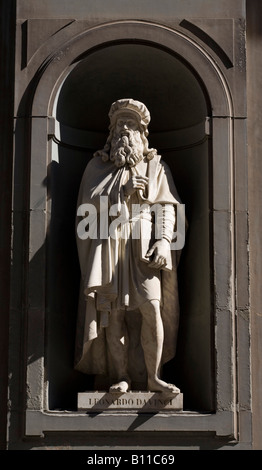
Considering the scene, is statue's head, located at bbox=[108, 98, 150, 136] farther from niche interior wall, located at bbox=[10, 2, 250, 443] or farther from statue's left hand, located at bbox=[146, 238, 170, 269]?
statue's left hand, located at bbox=[146, 238, 170, 269]

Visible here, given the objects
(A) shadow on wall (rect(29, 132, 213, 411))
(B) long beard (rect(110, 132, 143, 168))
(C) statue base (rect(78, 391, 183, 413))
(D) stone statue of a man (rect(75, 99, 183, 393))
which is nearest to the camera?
(C) statue base (rect(78, 391, 183, 413))

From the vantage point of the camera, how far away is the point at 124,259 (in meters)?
16.9

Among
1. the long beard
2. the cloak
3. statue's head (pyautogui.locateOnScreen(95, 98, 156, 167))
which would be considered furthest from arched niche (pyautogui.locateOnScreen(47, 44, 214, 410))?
the long beard

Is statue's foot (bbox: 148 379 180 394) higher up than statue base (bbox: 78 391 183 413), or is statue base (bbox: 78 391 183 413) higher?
statue's foot (bbox: 148 379 180 394)

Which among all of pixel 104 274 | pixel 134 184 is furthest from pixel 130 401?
pixel 134 184

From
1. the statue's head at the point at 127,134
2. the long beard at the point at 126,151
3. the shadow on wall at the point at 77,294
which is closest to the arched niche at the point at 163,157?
the shadow on wall at the point at 77,294

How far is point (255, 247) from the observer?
680 inches

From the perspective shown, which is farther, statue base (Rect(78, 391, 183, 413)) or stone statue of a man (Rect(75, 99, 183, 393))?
stone statue of a man (Rect(75, 99, 183, 393))

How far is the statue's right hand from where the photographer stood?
17047mm

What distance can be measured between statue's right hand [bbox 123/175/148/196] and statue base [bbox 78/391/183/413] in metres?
2.07

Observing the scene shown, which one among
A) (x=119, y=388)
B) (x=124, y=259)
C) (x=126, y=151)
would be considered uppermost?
(x=126, y=151)

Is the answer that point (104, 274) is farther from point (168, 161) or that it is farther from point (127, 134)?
point (168, 161)

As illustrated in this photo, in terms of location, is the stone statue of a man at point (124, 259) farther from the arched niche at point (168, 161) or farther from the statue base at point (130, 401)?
the arched niche at point (168, 161)

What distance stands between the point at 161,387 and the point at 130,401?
1.11 ft
